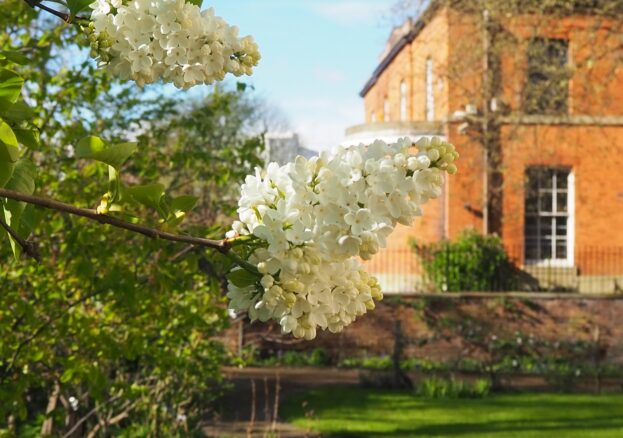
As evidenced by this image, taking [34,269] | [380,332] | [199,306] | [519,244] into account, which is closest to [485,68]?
[519,244]

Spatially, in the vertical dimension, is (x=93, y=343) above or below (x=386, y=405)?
above

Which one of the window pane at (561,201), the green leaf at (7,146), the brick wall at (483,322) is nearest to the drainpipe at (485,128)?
the window pane at (561,201)

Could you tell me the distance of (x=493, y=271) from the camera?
2044 centimetres

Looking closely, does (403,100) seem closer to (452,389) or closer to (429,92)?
(429,92)

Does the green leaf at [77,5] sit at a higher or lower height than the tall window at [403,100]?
lower

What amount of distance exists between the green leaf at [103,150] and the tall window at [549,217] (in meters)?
21.7

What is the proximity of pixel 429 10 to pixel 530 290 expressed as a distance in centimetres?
693

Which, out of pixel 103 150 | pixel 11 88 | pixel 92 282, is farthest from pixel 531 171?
pixel 103 150

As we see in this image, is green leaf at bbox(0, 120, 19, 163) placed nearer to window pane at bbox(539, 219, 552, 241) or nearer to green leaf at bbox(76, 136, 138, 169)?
green leaf at bbox(76, 136, 138, 169)

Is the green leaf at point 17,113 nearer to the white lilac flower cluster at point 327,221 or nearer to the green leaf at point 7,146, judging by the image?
the green leaf at point 7,146

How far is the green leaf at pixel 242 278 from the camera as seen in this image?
1880mm

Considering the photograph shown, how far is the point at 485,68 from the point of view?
20547 millimetres

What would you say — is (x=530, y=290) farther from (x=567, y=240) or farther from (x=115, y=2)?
(x=115, y=2)

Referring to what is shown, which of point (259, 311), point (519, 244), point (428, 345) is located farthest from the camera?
point (519, 244)
